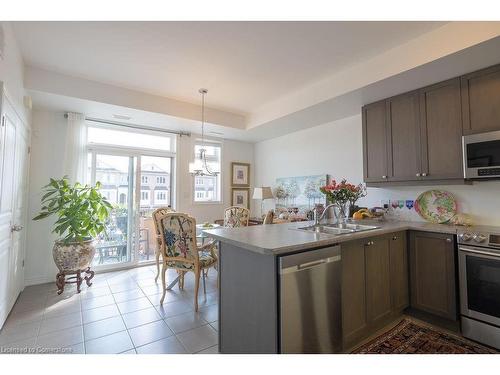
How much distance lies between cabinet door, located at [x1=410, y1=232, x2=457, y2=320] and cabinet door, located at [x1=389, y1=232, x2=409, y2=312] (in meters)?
0.07

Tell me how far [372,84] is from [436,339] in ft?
8.29

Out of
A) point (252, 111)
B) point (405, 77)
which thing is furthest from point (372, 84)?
point (252, 111)

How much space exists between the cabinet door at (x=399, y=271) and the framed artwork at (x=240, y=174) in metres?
3.60

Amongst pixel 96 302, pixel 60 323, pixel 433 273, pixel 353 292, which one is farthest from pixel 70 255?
pixel 433 273

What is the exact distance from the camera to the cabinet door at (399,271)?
92.3 inches

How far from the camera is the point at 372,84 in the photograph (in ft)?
8.89

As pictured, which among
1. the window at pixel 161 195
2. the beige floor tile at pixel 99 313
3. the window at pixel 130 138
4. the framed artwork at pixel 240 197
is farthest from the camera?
the framed artwork at pixel 240 197

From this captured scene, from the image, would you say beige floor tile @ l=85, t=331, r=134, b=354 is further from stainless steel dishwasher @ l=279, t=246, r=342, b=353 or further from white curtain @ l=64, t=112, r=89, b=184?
white curtain @ l=64, t=112, r=89, b=184

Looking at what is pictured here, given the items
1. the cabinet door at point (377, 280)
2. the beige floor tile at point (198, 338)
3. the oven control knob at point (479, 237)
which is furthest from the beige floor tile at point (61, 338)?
the oven control knob at point (479, 237)

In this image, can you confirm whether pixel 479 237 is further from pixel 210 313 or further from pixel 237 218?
pixel 237 218

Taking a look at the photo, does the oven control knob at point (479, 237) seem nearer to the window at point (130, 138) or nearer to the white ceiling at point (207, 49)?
the white ceiling at point (207, 49)

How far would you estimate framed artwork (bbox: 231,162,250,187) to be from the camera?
216 inches

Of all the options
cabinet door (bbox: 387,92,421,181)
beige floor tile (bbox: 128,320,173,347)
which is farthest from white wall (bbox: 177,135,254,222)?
cabinet door (bbox: 387,92,421,181)
